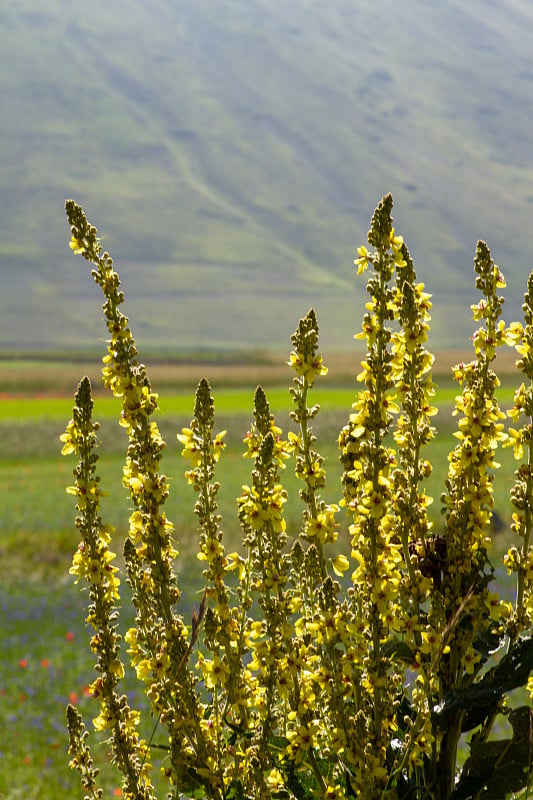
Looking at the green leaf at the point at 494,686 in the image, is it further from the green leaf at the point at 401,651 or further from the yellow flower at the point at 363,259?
the yellow flower at the point at 363,259

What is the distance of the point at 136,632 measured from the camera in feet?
7.20

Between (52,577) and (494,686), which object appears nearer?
(494,686)

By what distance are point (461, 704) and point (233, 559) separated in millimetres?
542

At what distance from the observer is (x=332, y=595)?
6.32 ft

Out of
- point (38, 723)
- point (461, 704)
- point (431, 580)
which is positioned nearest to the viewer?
point (461, 704)

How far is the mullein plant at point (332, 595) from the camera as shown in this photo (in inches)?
75.7

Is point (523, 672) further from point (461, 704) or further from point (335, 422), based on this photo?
point (335, 422)

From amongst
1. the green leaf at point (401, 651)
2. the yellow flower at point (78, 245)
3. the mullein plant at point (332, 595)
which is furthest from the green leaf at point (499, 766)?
the yellow flower at point (78, 245)

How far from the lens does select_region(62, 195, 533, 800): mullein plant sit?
1.92 meters

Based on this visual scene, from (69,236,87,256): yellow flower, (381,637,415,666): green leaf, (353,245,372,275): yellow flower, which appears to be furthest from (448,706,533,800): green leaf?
(69,236,87,256): yellow flower

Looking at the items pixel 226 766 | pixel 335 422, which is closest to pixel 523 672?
pixel 226 766

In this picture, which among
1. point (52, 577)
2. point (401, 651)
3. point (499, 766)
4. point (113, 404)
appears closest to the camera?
point (499, 766)

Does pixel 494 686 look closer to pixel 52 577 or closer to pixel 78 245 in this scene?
pixel 78 245

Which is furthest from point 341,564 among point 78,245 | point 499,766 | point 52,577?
point 52,577
